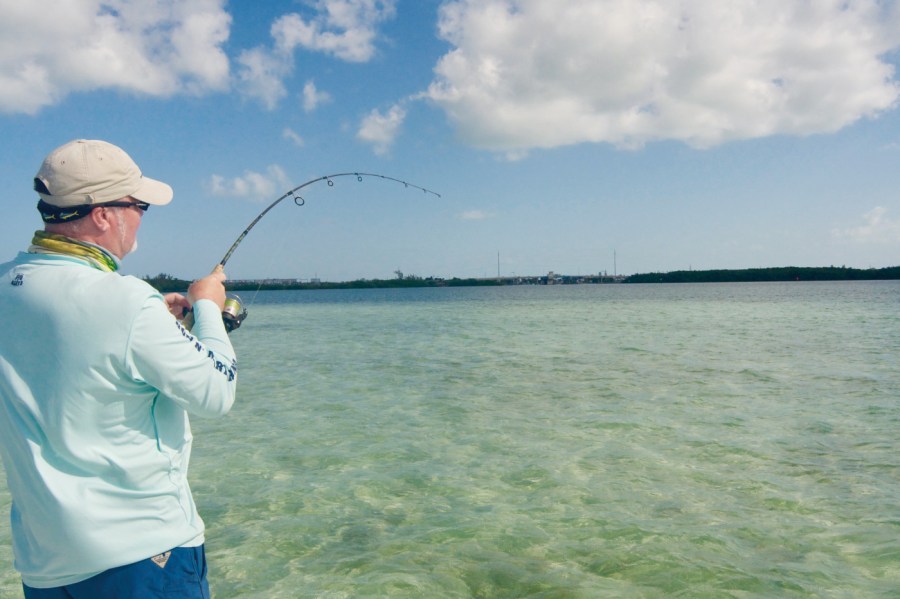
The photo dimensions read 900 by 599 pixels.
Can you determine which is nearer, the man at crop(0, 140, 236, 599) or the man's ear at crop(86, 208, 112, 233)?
the man at crop(0, 140, 236, 599)

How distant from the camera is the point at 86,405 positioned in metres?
1.89

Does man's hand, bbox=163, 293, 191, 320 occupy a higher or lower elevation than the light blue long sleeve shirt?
higher

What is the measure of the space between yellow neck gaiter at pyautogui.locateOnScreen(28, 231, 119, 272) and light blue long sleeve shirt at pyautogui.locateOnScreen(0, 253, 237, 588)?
0.04m

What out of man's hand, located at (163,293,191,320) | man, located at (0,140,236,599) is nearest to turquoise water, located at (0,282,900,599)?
man's hand, located at (163,293,191,320)

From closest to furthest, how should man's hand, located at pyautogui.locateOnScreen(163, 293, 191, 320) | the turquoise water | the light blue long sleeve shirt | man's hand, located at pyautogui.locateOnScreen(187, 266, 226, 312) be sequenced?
the light blue long sleeve shirt < man's hand, located at pyautogui.locateOnScreen(187, 266, 226, 312) < man's hand, located at pyautogui.locateOnScreen(163, 293, 191, 320) < the turquoise water

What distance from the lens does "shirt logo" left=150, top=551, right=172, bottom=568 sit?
2002 millimetres

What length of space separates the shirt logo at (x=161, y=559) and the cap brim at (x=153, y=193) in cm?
116

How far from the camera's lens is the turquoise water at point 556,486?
5070 millimetres

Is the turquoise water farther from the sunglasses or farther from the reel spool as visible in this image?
the sunglasses

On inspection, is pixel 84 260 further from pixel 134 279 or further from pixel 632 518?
pixel 632 518

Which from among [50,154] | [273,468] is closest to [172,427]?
[50,154]

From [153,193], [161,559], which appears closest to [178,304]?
[153,193]

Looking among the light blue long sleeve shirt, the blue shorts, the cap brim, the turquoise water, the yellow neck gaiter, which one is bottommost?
the turquoise water

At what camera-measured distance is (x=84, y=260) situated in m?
1.96
